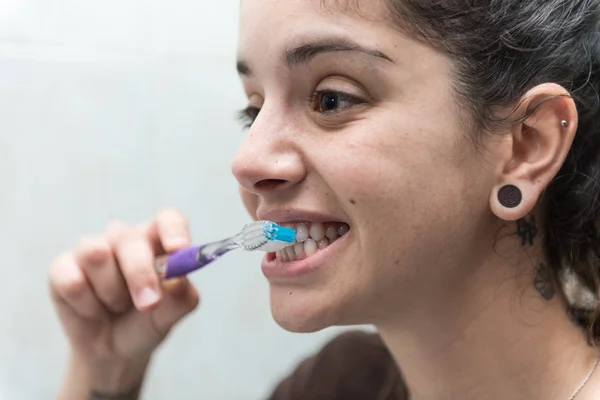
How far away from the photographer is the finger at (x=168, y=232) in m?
0.95

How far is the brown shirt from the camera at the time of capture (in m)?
1.21

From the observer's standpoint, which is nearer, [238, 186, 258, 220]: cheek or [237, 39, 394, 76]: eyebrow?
[237, 39, 394, 76]: eyebrow

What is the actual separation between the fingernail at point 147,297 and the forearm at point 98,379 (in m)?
0.21

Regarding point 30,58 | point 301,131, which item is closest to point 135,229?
point 301,131

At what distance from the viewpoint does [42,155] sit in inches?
53.0

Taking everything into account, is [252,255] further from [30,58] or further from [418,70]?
[418,70]

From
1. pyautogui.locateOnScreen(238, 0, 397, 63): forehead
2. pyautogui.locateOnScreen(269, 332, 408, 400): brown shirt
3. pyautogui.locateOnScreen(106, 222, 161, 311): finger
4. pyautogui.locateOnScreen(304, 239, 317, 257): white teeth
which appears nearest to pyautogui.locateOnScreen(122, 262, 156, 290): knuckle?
pyautogui.locateOnScreen(106, 222, 161, 311): finger

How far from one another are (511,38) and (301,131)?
Result: 0.92 feet

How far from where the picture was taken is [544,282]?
89 cm

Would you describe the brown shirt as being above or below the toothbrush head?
below

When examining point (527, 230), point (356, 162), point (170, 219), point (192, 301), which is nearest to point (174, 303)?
point (192, 301)

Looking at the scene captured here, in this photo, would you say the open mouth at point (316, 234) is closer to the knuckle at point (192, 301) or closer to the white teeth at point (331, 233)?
the white teeth at point (331, 233)

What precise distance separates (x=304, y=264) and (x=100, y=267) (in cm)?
30

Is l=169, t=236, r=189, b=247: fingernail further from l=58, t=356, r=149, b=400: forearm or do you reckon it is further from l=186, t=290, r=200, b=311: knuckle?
l=58, t=356, r=149, b=400: forearm
